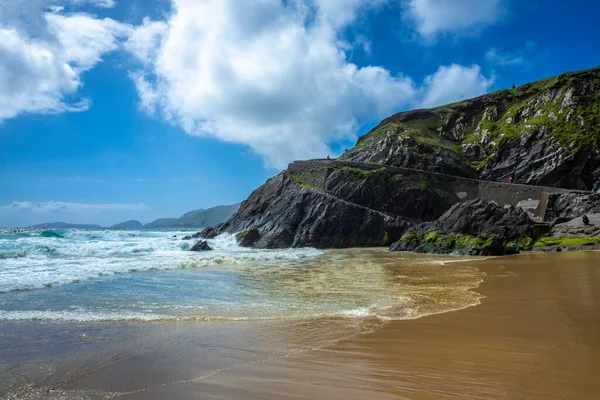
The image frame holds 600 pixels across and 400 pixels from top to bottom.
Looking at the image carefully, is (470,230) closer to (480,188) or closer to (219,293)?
(480,188)

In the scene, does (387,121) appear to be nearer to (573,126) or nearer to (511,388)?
(573,126)

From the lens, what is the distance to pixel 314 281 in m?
12.3

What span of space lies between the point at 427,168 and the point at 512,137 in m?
12.2

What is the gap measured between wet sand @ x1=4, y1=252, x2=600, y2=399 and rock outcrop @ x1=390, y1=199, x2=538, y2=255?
708 inches

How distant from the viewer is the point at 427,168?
49781 mm

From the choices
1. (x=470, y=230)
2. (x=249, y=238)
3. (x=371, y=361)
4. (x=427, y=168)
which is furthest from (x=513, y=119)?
(x=371, y=361)

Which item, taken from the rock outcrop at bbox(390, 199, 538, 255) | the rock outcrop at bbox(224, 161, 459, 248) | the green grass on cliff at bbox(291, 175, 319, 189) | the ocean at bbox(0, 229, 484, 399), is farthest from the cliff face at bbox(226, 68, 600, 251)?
the ocean at bbox(0, 229, 484, 399)

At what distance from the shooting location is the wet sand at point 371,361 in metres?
3.79

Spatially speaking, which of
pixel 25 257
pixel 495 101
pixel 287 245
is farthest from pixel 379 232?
pixel 495 101

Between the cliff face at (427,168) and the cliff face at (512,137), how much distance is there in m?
0.12

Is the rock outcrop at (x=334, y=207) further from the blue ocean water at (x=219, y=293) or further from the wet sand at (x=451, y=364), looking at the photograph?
the wet sand at (x=451, y=364)

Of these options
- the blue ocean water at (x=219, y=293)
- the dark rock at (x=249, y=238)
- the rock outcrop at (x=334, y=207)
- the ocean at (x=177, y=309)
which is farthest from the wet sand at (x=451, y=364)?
the dark rock at (x=249, y=238)

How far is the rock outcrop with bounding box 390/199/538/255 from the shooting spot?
24625 millimetres

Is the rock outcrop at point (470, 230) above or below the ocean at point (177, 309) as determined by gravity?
above
